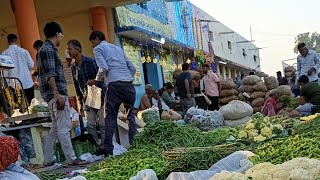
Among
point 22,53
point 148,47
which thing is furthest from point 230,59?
point 22,53

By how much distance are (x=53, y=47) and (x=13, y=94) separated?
86.9 inches

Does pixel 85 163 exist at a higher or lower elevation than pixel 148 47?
lower

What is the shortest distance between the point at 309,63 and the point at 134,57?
766cm

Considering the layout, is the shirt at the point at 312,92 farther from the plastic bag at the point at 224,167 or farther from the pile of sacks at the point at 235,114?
the plastic bag at the point at 224,167

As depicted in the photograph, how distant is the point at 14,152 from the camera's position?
13.1 ft

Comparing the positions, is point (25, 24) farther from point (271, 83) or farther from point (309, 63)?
point (271, 83)

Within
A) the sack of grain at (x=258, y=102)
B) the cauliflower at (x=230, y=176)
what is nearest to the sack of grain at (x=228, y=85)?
the sack of grain at (x=258, y=102)

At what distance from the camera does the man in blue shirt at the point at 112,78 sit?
666 centimetres

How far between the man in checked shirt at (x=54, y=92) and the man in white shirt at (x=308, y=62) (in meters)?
7.09

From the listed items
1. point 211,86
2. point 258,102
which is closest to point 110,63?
point 211,86

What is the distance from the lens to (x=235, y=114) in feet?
33.6

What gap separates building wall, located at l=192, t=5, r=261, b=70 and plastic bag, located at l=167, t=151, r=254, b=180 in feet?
74.5

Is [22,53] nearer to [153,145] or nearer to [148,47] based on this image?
[153,145]

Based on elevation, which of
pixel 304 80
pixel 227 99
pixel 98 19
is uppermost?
pixel 98 19
